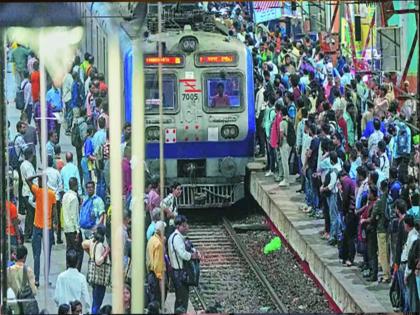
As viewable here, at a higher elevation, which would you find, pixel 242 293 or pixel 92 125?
pixel 92 125

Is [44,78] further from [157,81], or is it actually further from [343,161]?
[343,161]

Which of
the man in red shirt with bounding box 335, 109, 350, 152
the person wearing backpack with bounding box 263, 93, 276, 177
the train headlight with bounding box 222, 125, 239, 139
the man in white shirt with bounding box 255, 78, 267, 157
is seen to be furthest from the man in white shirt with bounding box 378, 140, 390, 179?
the man in white shirt with bounding box 255, 78, 267, 157

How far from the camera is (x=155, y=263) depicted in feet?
20.2

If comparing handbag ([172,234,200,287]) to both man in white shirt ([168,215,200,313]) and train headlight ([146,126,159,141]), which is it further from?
train headlight ([146,126,159,141])

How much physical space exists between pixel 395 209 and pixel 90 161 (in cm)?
280

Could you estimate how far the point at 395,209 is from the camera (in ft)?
31.2

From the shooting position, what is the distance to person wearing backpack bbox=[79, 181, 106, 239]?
24.1 feet

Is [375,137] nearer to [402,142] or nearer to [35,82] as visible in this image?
[402,142]

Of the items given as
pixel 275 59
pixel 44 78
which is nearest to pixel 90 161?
pixel 44 78

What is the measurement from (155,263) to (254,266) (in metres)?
5.57

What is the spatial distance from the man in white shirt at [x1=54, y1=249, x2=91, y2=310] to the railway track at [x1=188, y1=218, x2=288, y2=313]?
1.88 meters

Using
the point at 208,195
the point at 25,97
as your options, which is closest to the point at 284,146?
the point at 208,195

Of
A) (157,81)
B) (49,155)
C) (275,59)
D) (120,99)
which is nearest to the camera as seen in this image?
(120,99)

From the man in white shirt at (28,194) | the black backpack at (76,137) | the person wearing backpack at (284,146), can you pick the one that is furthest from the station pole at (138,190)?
the person wearing backpack at (284,146)
